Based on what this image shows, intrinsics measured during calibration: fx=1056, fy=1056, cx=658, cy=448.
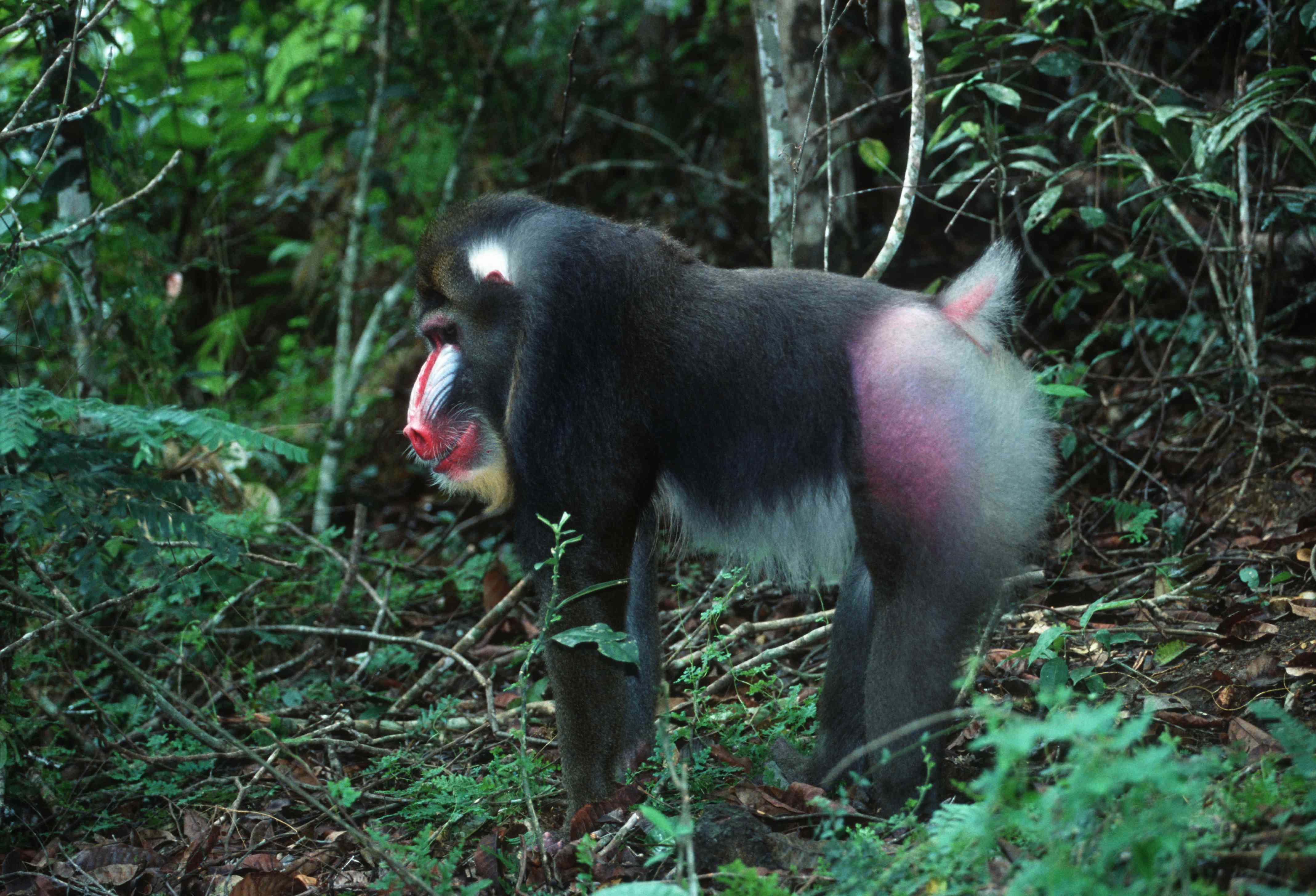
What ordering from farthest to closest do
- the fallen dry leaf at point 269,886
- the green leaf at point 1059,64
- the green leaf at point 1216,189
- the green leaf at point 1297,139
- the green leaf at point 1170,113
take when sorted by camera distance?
1. the green leaf at point 1059,64
2. the green leaf at point 1170,113
3. the green leaf at point 1216,189
4. the green leaf at point 1297,139
5. the fallen dry leaf at point 269,886

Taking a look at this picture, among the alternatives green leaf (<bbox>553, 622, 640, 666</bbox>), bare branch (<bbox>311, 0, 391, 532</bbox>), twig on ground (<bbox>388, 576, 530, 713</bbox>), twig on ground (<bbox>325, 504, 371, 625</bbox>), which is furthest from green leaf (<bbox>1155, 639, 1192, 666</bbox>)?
bare branch (<bbox>311, 0, 391, 532</bbox>)

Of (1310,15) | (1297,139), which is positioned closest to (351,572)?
(1297,139)

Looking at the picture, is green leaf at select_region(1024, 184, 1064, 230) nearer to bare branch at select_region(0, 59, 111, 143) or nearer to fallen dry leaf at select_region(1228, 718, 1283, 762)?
fallen dry leaf at select_region(1228, 718, 1283, 762)

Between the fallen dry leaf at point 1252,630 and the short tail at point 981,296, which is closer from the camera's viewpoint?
the short tail at point 981,296

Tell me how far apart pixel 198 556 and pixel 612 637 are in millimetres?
2253

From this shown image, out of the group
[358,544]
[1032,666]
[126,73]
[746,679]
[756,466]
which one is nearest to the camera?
[756,466]

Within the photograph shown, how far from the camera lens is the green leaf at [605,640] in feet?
8.61

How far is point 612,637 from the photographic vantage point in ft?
8.82

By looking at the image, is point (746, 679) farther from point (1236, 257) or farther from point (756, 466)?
point (1236, 257)

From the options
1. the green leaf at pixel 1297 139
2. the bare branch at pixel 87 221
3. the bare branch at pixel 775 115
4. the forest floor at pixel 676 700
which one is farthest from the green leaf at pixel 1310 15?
the bare branch at pixel 87 221

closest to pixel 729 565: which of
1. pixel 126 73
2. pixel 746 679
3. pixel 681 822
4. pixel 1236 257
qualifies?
pixel 746 679

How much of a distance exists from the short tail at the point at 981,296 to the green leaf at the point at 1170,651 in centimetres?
129

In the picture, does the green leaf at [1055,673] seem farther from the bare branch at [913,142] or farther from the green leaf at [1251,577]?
the bare branch at [913,142]

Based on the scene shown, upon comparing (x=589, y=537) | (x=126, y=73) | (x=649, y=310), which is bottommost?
(x=589, y=537)
